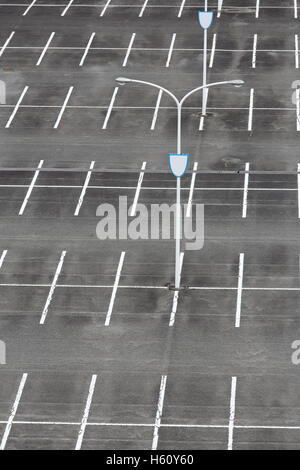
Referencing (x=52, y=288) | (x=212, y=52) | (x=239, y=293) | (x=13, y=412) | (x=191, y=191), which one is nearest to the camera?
(x=13, y=412)

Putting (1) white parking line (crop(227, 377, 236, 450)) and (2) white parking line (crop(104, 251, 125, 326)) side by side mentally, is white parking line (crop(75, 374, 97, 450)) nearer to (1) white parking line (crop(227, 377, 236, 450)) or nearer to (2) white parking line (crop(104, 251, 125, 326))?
(2) white parking line (crop(104, 251, 125, 326))

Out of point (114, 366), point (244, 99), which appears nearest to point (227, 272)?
point (114, 366)

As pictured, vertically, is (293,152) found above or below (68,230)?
above

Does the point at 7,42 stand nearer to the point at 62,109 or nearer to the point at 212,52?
the point at 62,109

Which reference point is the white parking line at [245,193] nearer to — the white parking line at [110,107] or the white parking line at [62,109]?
the white parking line at [110,107]

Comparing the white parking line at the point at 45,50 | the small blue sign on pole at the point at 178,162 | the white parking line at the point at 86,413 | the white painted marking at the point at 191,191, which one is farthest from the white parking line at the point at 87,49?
the white parking line at the point at 86,413

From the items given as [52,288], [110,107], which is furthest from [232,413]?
[110,107]

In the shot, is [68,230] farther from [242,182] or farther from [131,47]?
[131,47]

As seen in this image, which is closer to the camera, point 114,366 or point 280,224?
point 114,366
